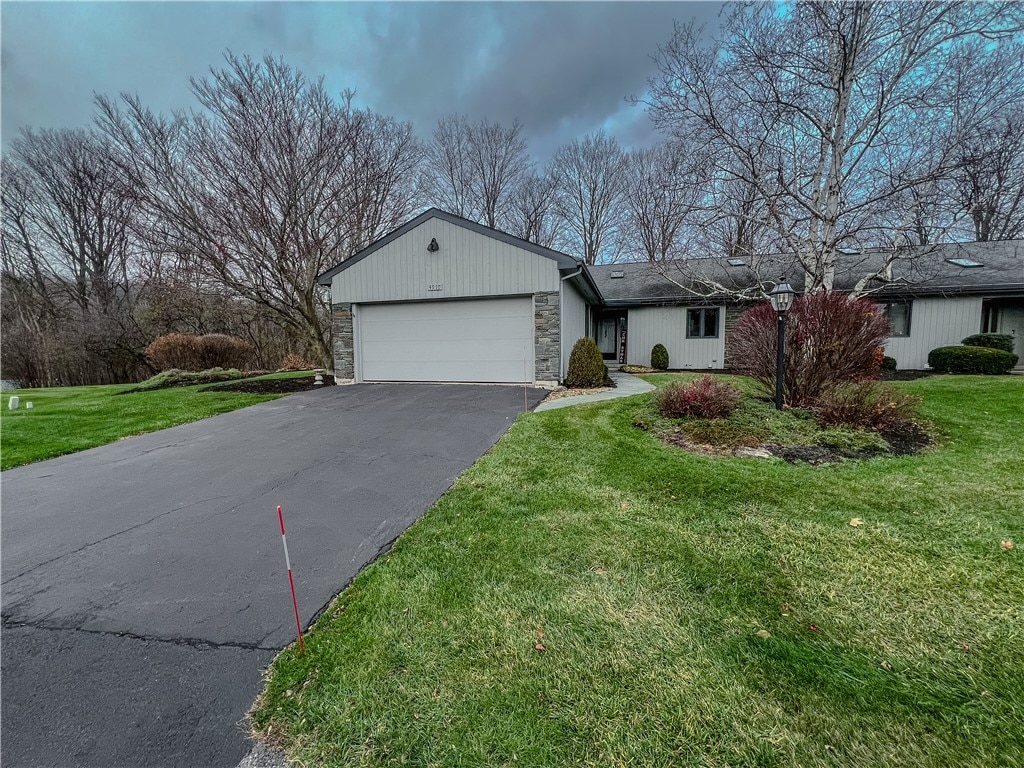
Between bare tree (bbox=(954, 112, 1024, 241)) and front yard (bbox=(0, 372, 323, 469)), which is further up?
bare tree (bbox=(954, 112, 1024, 241))

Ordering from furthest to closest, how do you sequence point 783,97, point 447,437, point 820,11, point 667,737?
1. point 783,97
2. point 820,11
3. point 447,437
4. point 667,737

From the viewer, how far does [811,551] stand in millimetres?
2660

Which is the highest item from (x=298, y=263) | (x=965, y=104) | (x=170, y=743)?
(x=965, y=104)

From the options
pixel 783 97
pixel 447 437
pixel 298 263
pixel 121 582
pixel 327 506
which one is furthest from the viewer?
pixel 298 263

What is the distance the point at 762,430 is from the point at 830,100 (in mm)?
8561

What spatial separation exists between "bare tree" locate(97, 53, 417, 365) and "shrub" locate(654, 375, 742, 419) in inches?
555

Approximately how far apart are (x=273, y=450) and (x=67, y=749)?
4123 mm

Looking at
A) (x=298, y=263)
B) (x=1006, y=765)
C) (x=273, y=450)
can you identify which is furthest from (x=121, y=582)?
(x=298, y=263)

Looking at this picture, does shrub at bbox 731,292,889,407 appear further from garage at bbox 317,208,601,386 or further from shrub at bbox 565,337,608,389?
garage at bbox 317,208,601,386

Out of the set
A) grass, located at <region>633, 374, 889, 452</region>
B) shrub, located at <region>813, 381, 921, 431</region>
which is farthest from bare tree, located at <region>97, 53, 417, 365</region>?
shrub, located at <region>813, 381, 921, 431</region>

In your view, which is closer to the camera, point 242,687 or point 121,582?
point 242,687

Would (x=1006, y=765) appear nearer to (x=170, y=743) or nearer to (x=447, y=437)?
(x=170, y=743)

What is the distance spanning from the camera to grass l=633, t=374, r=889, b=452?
4914 millimetres

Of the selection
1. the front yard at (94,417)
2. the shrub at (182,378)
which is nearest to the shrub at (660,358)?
the front yard at (94,417)
